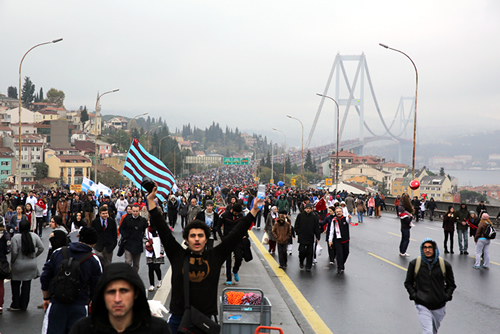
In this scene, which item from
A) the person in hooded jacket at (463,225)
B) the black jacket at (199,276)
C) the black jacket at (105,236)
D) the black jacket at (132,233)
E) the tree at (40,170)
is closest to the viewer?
the black jacket at (199,276)

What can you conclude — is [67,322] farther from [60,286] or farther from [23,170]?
[23,170]

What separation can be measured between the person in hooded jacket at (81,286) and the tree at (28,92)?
168282mm

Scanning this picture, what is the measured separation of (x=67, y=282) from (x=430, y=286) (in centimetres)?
386

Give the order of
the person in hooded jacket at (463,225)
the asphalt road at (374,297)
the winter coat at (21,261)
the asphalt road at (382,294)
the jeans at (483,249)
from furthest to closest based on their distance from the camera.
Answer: the person in hooded jacket at (463,225) → the jeans at (483,249) → the winter coat at (21,261) → the asphalt road at (382,294) → the asphalt road at (374,297)

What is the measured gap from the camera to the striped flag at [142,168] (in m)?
14.2

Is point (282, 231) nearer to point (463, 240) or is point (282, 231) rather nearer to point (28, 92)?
point (463, 240)

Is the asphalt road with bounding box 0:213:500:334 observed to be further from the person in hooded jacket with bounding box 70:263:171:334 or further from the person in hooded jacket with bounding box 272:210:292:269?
the person in hooded jacket with bounding box 70:263:171:334

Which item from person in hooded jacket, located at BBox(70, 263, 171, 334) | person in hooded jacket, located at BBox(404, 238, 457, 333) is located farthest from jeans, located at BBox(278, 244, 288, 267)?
person in hooded jacket, located at BBox(70, 263, 171, 334)

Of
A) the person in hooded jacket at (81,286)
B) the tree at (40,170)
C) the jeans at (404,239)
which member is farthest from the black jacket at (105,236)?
the tree at (40,170)

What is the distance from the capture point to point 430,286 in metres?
5.82

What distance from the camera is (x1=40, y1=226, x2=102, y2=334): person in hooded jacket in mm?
4863

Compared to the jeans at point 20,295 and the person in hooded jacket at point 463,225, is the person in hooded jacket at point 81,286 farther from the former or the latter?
the person in hooded jacket at point 463,225

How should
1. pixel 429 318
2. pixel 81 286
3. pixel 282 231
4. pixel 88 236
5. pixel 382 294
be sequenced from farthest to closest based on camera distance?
pixel 282 231
pixel 382 294
pixel 429 318
pixel 88 236
pixel 81 286

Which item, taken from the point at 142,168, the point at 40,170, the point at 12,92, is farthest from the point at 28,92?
the point at 142,168
